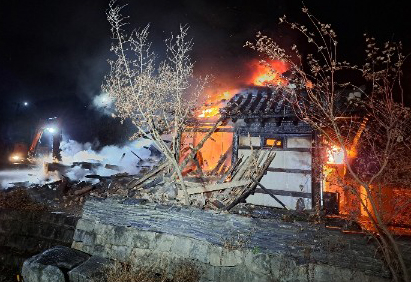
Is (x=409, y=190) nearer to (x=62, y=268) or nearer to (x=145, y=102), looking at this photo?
(x=145, y=102)

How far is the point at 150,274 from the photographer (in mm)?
7457

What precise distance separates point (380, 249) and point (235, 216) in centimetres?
376

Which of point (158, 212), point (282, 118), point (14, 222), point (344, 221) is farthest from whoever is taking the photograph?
point (14, 222)

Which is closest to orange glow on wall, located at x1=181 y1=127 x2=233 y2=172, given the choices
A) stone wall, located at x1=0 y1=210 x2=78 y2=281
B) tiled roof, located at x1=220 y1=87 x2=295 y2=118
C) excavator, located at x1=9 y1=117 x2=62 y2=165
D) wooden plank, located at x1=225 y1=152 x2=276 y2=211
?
tiled roof, located at x1=220 y1=87 x2=295 y2=118

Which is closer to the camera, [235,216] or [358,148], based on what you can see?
[235,216]

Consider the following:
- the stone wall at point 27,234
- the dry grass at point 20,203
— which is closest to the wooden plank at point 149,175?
the stone wall at point 27,234

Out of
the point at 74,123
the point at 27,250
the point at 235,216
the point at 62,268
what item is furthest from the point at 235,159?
the point at 74,123

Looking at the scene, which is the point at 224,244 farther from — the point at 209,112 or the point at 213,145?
the point at 213,145

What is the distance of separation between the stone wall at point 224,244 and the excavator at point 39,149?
24.4m

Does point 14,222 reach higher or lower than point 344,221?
lower

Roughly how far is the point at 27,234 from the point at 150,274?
332 inches

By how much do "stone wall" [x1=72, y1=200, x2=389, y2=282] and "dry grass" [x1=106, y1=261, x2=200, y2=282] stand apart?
22 centimetres

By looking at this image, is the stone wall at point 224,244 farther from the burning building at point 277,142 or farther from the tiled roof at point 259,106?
the tiled roof at point 259,106

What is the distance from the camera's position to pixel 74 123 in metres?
42.2
